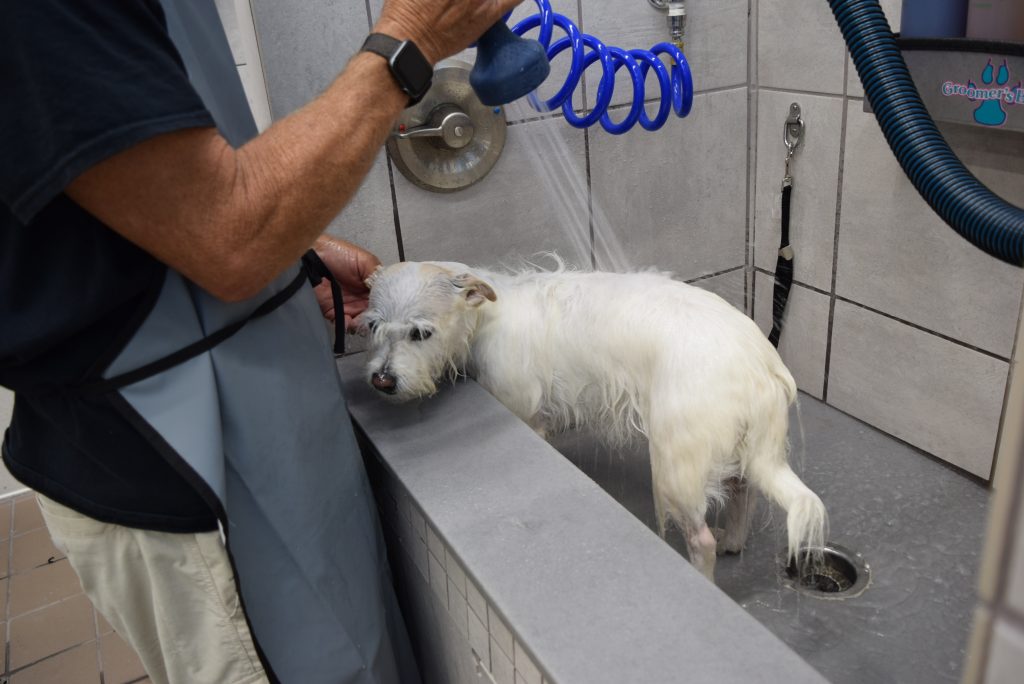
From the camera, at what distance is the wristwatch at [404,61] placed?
2.79ft

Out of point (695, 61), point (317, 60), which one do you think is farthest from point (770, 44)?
point (317, 60)

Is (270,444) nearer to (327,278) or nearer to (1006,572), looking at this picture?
(327,278)

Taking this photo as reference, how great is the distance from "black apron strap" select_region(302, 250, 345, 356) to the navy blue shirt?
342 mm

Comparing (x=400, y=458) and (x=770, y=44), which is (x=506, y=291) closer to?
(x=400, y=458)

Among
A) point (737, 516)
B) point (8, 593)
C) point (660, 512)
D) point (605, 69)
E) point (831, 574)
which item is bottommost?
point (8, 593)

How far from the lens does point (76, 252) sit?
790mm

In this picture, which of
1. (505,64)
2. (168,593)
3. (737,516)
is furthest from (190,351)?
(737,516)

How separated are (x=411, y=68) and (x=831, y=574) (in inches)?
49.6

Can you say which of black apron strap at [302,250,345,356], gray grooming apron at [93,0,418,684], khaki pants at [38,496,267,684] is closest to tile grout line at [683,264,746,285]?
black apron strap at [302,250,345,356]

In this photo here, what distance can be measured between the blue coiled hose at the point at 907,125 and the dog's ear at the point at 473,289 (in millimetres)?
791

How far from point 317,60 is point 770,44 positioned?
3.59ft

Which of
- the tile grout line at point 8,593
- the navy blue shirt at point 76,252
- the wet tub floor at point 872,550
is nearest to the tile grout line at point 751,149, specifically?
the wet tub floor at point 872,550

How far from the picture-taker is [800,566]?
1529 millimetres

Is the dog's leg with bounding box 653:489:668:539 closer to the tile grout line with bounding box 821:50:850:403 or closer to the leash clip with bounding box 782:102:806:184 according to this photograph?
the tile grout line with bounding box 821:50:850:403
